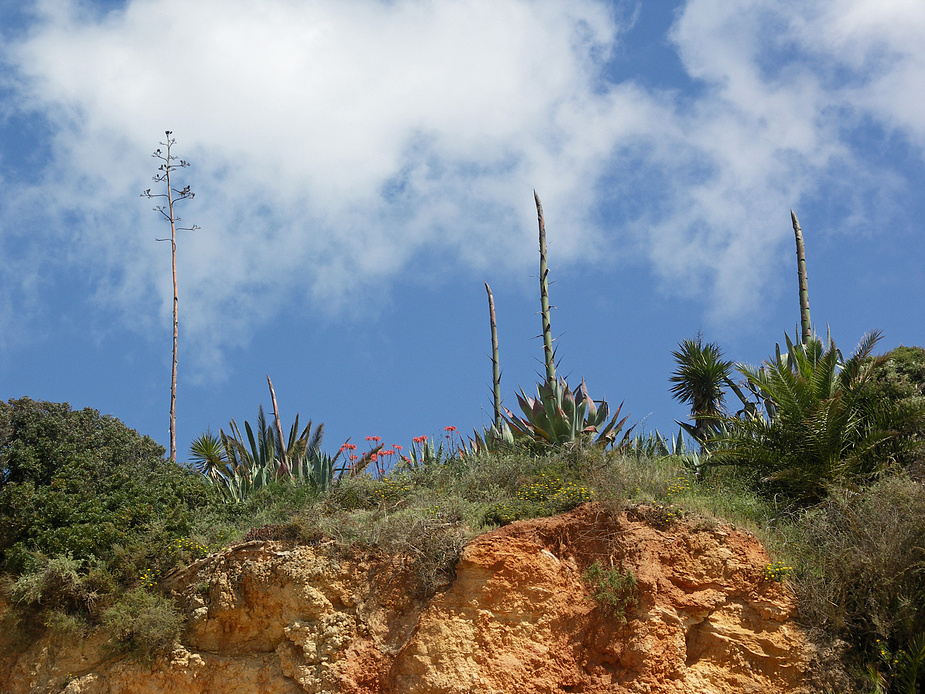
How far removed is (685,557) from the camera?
11523 mm

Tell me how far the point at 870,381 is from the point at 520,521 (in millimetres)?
6450

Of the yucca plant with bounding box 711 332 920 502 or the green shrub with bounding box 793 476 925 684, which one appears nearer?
the green shrub with bounding box 793 476 925 684

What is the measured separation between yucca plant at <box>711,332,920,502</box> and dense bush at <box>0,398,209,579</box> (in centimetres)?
866

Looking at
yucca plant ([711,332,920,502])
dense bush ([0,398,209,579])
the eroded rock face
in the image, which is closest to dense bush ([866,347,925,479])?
yucca plant ([711,332,920,502])

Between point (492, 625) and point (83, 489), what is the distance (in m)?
6.96

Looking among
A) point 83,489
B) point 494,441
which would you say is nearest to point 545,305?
point 494,441

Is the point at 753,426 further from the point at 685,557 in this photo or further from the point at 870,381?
the point at 685,557

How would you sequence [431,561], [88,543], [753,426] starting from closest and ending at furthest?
[431,561] → [88,543] → [753,426]

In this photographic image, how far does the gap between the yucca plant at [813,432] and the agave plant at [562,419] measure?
2.01 meters

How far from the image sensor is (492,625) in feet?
35.8

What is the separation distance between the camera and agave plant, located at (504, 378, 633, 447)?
15.3 m

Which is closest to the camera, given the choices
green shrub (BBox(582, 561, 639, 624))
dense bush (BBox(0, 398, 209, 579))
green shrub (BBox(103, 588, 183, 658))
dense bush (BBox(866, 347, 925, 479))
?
green shrub (BBox(582, 561, 639, 624))

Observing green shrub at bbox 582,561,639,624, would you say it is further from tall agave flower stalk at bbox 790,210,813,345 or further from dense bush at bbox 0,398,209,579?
tall agave flower stalk at bbox 790,210,813,345

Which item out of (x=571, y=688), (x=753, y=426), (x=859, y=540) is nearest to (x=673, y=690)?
(x=571, y=688)
